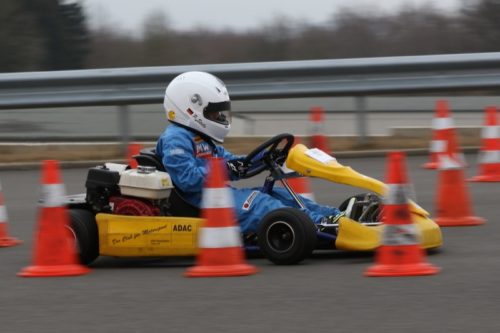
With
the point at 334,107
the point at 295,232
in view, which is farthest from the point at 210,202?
the point at 334,107

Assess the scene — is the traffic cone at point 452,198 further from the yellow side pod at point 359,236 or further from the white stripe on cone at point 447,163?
the yellow side pod at point 359,236

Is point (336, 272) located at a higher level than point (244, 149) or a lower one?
lower

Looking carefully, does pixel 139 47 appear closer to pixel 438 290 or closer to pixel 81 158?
pixel 81 158

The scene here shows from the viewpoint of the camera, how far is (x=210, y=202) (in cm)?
663

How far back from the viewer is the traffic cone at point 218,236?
6574 mm

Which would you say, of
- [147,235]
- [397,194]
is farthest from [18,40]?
[397,194]

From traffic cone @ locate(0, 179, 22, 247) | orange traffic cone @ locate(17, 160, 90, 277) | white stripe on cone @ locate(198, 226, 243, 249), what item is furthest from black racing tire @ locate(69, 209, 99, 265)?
traffic cone @ locate(0, 179, 22, 247)

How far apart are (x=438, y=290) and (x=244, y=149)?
25.6ft

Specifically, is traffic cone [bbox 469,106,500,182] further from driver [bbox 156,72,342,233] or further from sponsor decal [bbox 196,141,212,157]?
sponsor decal [bbox 196,141,212,157]

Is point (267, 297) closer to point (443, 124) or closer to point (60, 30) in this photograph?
point (443, 124)

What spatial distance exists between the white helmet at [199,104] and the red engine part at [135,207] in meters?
0.66

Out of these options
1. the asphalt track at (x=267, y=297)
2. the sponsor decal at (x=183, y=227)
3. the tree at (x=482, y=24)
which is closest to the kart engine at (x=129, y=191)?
the sponsor decal at (x=183, y=227)

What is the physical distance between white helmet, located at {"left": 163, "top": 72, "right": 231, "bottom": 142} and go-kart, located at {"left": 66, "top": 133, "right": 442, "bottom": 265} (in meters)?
0.34

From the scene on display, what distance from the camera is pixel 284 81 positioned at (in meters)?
13.6
